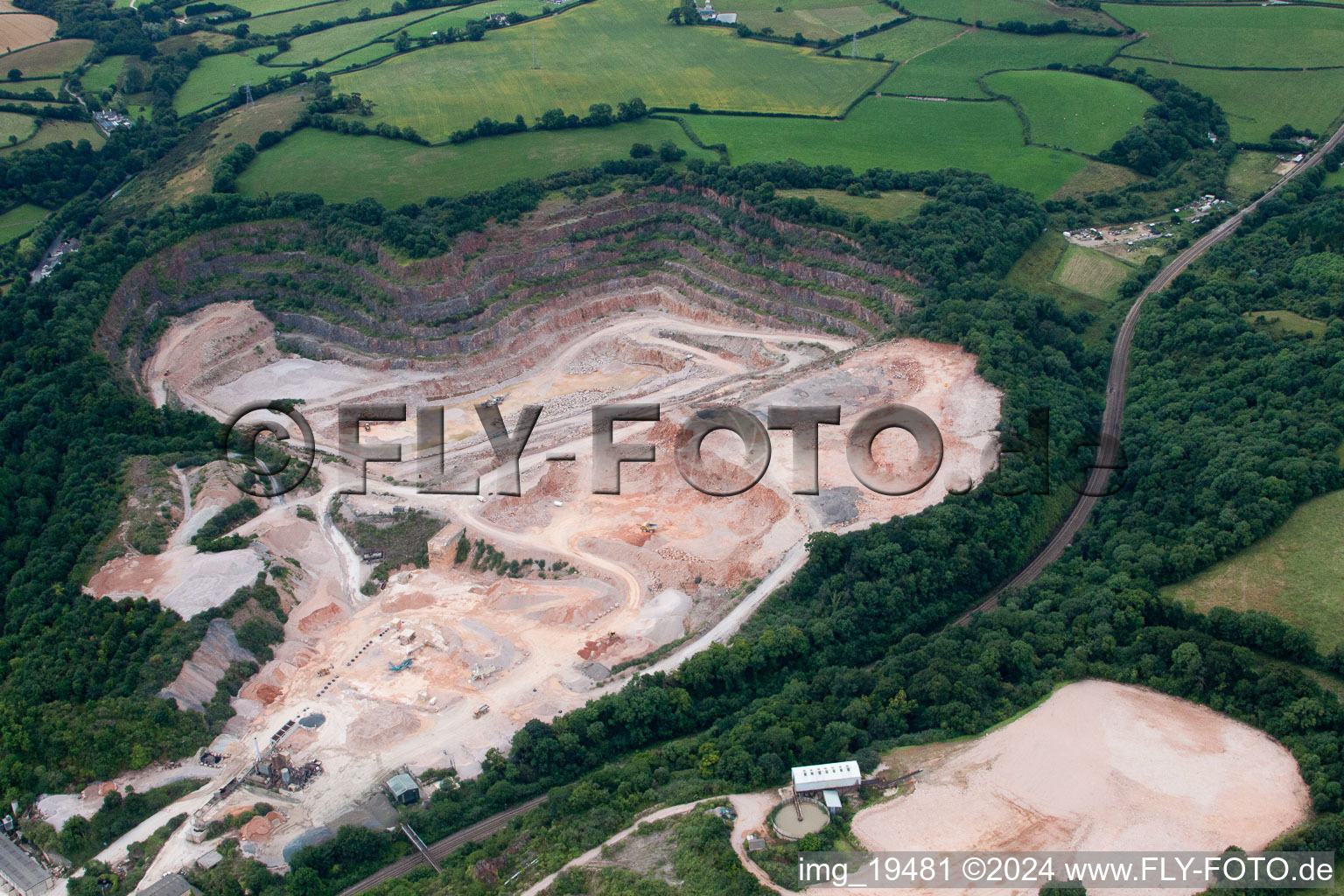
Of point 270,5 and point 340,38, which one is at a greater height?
point 270,5

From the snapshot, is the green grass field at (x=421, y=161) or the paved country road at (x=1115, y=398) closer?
the paved country road at (x=1115, y=398)

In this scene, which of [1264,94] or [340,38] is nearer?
[1264,94]

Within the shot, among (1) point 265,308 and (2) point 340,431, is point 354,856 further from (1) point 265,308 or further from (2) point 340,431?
(1) point 265,308

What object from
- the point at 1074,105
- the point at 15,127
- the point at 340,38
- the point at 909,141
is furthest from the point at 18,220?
the point at 1074,105

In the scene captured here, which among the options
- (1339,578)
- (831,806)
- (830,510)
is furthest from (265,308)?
(1339,578)

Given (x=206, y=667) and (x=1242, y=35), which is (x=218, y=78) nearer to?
(x=206, y=667)

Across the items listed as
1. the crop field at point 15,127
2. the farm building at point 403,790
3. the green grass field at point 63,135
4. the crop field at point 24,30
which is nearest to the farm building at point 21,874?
the farm building at point 403,790

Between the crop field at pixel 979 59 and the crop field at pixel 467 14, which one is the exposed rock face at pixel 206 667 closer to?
the crop field at pixel 979 59
